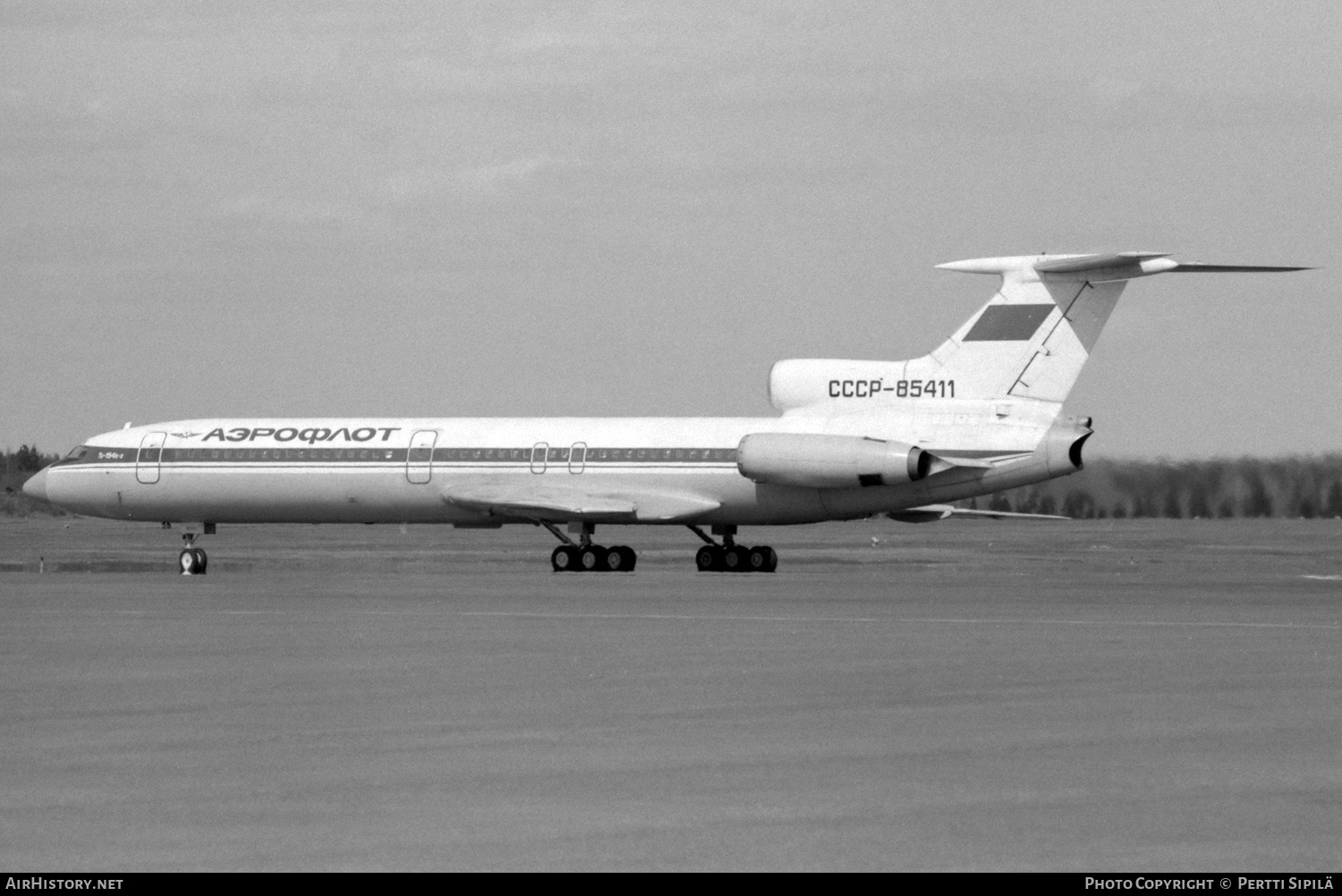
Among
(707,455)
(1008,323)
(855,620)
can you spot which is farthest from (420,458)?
Result: (855,620)

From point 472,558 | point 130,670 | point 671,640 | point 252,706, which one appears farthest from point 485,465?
point 252,706

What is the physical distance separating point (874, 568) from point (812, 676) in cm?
2976

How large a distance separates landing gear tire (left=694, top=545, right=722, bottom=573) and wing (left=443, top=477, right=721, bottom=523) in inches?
54.4

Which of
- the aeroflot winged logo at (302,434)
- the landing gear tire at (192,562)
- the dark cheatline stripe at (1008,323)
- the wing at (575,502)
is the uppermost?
the dark cheatline stripe at (1008,323)

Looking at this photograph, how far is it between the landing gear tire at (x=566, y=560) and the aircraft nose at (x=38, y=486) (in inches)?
590

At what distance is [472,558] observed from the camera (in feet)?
186

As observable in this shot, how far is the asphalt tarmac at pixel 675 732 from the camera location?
31.8ft

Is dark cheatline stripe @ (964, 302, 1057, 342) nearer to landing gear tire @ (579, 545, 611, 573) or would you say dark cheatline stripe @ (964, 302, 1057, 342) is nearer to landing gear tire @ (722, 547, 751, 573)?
landing gear tire @ (722, 547, 751, 573)

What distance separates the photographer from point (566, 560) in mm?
46781

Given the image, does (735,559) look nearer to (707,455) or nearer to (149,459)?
(707,455)

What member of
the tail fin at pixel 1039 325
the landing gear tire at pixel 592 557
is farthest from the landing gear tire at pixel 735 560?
the tail fin at pixel 1039 325

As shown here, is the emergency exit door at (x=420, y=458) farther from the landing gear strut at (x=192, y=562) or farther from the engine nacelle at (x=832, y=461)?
the engine nacelle at (x=832, y=461)

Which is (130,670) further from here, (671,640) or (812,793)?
(812,793)

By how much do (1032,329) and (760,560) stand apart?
330 inches
